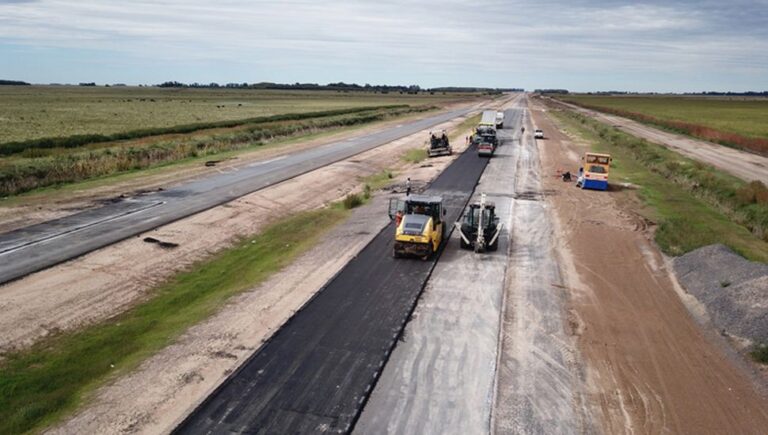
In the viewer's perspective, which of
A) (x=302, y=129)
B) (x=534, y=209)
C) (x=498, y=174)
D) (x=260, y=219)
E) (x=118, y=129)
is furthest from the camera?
(x=302, y=129)

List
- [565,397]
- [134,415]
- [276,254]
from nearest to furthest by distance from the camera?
[134,415], [565,397], [276,254]

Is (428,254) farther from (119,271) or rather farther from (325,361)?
(119,271)

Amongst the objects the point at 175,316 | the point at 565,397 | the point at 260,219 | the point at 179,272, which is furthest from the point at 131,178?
the point at 565,397

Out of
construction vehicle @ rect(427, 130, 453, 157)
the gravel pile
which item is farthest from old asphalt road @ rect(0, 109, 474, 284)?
the gravel pile

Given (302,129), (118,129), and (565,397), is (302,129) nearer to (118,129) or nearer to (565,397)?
(118,129)

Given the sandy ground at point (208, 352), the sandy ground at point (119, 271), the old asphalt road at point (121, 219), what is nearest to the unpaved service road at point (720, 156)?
the sandy ground at point (119, 271)

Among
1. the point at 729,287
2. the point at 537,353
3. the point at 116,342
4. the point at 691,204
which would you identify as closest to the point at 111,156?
→ the point at 116,342
